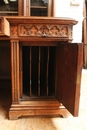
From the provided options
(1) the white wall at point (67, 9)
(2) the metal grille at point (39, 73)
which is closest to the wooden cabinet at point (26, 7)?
(1) the white wall at point (67, 9)

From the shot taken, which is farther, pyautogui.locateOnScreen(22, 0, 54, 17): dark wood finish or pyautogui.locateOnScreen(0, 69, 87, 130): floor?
pyautogui.locateOnScreen(22, 0, 54, 17): dark wood finish

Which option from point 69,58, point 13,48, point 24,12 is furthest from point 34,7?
point 69,58

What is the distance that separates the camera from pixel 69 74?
84 cm

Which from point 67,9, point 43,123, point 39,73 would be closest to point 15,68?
point 39,73

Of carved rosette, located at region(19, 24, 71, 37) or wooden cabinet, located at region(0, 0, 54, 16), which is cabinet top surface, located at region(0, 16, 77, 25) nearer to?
carved rosette, located at region(19, 24, 71, 37)

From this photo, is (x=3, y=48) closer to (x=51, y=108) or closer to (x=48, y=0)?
(x=48, y=0)

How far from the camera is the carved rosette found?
0.92 m

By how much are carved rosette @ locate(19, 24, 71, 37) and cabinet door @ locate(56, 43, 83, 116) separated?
98mm

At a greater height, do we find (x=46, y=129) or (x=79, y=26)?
(x=79, y=26)

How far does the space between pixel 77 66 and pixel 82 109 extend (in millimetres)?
585

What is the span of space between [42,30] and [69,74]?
0.36 metres

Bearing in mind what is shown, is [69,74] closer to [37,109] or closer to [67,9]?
[37,109]

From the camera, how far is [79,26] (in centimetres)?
166

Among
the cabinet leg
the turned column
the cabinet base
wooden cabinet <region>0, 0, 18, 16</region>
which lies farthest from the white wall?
the cabinet leg
